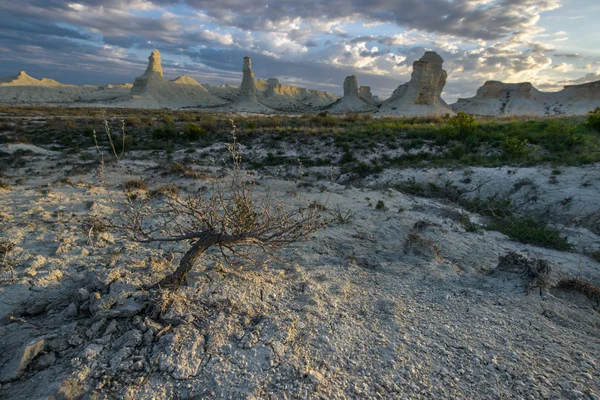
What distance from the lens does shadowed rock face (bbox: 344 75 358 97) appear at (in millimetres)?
66562

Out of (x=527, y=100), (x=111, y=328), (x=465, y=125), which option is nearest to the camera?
(x=111, y=328)

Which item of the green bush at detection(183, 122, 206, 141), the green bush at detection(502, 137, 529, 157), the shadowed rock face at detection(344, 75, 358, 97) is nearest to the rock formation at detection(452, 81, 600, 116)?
the shadowed rock face at detection(344, 75, 358, 97)

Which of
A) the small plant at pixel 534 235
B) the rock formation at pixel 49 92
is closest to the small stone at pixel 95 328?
the small plant at pixel 534 235

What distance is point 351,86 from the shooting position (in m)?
66.8

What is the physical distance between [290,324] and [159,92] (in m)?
79.3

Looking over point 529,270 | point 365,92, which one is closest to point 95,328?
point 529,270

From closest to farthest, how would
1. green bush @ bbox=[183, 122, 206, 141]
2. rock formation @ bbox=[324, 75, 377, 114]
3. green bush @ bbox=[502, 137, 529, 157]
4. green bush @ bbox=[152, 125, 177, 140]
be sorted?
green bush @ bbox=[502, 137, 529, 157] < green bush @ bbox=[152, 125, 177, 140] < green bush @ bbox=[183, 122, 206, 141] < rock formation @ bbox=[324, 75, 377, 114]

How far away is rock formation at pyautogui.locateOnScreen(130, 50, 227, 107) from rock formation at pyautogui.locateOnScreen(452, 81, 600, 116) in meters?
57.6

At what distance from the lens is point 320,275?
403 cm

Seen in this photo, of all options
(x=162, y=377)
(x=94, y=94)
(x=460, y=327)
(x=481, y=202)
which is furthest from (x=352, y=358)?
(x=94, y=94)

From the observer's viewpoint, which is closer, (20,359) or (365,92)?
(20,359)

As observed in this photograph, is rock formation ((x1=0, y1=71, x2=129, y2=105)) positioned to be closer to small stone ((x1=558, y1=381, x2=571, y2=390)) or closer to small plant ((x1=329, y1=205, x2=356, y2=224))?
small plant ((x1=329, y1=205, x2=356, y2=224))

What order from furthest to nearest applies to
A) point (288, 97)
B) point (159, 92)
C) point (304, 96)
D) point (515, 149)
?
point (304, 96), point (288, 97), point (159, 92), point (515, 149)

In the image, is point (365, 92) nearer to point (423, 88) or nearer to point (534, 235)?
point (423, 88)
